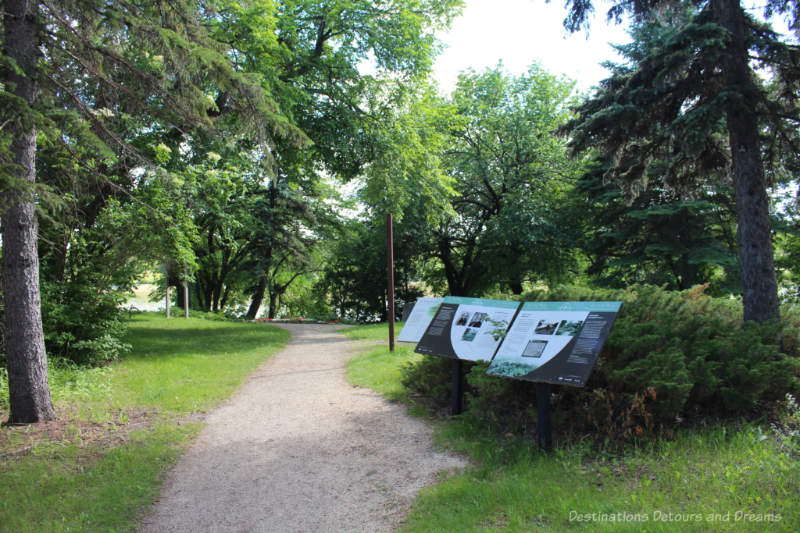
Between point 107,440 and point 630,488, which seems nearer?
point 630,488

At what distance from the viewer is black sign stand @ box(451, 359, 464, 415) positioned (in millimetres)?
5977

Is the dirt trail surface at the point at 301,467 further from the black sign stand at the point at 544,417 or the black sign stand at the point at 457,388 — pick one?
the black sign stand at the point at 544,417

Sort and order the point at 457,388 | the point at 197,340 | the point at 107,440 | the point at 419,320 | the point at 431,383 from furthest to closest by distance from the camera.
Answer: the point at 197,340 → the point at 419,320 → the point at 431,383 → the point at 457,388 → the point at 107,440

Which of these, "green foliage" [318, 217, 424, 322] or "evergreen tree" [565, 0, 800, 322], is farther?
"green foliage" [318, 217, 424, 322]

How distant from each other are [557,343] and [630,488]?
134 cm

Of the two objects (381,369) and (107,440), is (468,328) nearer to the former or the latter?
(381,369)

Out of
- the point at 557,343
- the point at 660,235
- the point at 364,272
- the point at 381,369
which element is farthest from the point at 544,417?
the point at 364,272

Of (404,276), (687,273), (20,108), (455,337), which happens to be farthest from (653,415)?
(404,276)

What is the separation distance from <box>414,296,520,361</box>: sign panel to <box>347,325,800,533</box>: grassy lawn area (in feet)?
3.82

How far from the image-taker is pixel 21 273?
6.10 m

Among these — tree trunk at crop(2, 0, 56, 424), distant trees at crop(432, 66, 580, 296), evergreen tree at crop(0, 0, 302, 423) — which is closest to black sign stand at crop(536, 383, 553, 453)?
evergreen tree at crop(0, 0, 302, 423)

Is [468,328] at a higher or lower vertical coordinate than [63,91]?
lower

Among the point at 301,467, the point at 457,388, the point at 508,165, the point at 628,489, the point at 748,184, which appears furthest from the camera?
the point at 508,165

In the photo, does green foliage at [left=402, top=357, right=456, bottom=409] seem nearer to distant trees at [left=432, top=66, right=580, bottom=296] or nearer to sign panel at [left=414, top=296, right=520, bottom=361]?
sign panel at [left=414, top=296, right=520, bottom=361]
